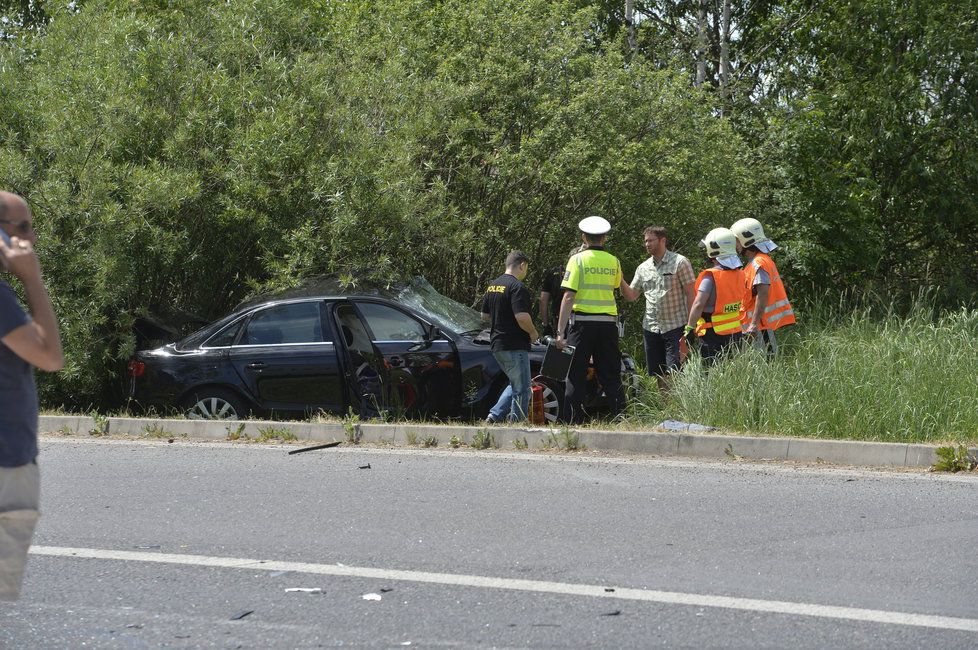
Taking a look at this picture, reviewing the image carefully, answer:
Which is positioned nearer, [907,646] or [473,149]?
[907,646]

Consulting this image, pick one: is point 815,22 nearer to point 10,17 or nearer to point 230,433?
point 10,17

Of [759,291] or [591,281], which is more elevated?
[591,281]

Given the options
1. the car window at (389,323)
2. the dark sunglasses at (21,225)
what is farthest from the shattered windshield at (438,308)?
the dark sunglasses at (21,225)

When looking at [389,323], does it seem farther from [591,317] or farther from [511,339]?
[591,317]

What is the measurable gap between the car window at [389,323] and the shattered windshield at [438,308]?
0.21 meters

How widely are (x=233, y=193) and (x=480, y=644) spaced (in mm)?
8485

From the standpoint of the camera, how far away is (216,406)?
11.0 metres

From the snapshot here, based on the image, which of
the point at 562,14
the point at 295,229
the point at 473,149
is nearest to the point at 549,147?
the point at 473,149

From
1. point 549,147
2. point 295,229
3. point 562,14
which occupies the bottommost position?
point 295,229

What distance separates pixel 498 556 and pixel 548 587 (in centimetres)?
61

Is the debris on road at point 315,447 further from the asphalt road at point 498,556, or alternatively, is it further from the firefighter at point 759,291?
the firefighter at point 759,291

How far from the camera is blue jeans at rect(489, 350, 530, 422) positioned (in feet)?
33.7

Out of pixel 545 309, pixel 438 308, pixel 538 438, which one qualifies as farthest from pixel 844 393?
pixel 438 308

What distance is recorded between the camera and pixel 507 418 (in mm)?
10422
